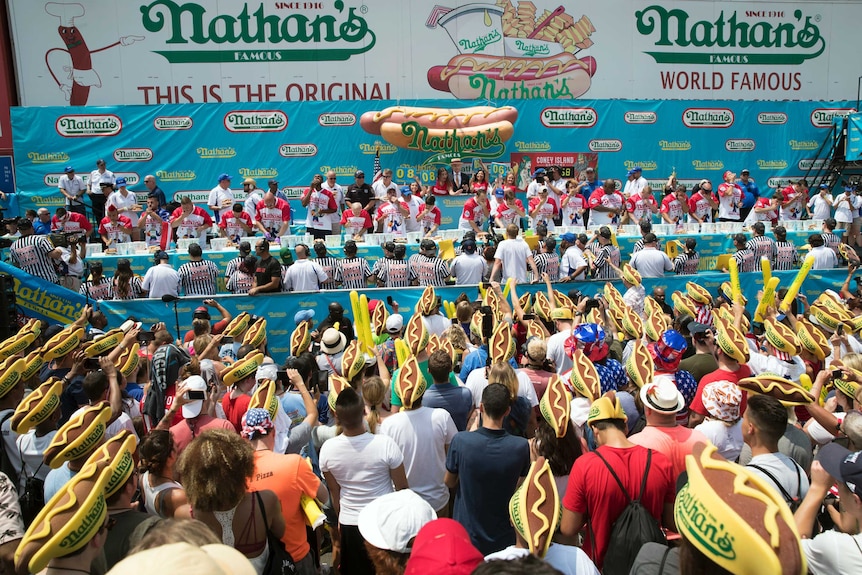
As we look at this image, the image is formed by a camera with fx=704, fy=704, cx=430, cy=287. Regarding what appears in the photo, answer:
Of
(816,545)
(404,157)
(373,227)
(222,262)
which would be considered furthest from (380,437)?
(404,157)

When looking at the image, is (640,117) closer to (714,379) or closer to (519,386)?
(714,379)

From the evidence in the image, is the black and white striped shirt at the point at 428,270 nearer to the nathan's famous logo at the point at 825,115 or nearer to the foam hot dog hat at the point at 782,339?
the foam hot dog hat at the point at 782,339

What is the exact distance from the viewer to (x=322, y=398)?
5.34 metres

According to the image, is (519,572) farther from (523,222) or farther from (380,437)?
(523,222)

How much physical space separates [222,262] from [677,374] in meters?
8.52

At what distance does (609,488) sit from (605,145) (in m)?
16.4

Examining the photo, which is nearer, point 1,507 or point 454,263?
point 1,507

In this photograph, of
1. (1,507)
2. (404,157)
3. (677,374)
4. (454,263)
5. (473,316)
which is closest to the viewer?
(1,507)

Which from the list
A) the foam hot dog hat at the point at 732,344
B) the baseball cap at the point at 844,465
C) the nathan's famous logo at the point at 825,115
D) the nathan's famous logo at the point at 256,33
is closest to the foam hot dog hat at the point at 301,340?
the foam hot dog hat at the point at 732,344

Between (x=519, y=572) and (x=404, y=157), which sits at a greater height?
(x=404, y=157)

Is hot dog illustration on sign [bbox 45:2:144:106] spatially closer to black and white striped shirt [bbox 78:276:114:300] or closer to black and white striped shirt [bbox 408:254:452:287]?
black and white striped shirt [bbox 78:276:114:300]

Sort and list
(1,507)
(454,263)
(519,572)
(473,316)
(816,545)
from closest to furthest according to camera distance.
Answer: (519,572)
(816,545)
(1,507)
(473,316)
(454,263)

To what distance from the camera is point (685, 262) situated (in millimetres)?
11555

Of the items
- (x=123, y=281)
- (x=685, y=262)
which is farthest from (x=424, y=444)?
(x=685, y=262)
